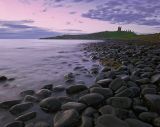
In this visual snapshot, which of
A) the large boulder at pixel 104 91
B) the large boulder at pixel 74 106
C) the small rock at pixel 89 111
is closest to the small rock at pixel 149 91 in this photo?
the large boulder at pixel 104 91

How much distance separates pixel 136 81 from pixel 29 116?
383cm

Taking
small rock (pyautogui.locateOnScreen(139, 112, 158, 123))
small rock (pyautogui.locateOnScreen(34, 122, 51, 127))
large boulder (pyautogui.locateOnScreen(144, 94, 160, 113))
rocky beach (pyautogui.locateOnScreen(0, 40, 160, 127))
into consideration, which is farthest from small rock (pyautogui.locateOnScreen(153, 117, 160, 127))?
small rock (pyautogui.locateOnScreen(34, 122, 51, 127))

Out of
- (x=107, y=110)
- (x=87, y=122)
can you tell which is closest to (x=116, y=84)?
(x=107, y=110)

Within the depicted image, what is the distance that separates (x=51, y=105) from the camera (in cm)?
650

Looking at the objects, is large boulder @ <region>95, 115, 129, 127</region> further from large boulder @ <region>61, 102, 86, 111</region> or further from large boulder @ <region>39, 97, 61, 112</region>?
large boulder @ <region>39, 97, 61, 112</region>

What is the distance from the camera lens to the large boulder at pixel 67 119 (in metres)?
5.30

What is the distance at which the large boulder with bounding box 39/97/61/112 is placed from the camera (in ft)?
21.1

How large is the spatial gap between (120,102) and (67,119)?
57.9 inches

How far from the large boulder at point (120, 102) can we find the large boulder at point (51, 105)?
1294 mm

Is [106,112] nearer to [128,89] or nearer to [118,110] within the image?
[118,110]

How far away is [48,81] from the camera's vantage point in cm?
1069

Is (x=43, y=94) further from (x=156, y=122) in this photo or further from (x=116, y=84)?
(x=156, y=122)

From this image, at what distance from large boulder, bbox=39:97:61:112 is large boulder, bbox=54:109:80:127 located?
0.74 m

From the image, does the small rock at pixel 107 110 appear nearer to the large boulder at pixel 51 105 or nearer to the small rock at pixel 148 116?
the small rock at pixel 148 116
